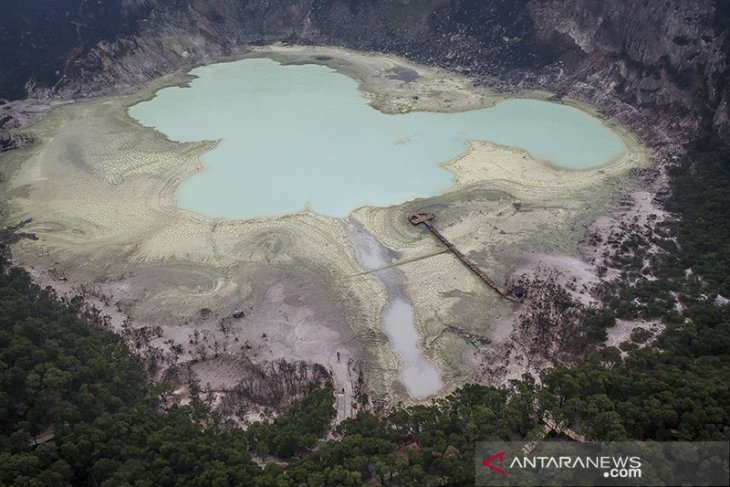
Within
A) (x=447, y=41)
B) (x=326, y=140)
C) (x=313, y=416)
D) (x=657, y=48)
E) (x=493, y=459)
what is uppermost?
(x=657, y=48)

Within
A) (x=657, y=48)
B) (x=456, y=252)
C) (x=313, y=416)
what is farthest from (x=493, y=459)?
(x=657, y=48)

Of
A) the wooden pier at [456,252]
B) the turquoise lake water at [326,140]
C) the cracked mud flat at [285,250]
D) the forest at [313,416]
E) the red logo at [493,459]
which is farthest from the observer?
the turquoise lake water at [326,140]

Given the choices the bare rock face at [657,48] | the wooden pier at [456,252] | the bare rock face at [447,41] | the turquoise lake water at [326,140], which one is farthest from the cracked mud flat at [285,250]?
Answer: the bare rock face at [447,41]

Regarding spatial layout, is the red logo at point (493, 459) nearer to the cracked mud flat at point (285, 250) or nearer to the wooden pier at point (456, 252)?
the cracked mud flat at point (285, 250)

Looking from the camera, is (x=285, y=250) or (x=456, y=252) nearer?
(x=456, y=252)

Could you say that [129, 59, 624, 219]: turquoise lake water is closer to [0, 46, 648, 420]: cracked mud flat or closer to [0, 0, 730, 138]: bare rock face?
[0, 46, 648, 420]: cracked mud flat

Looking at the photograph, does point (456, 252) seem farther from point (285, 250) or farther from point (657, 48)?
point (657, 48)

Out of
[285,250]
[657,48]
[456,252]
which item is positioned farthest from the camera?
[657,48]
